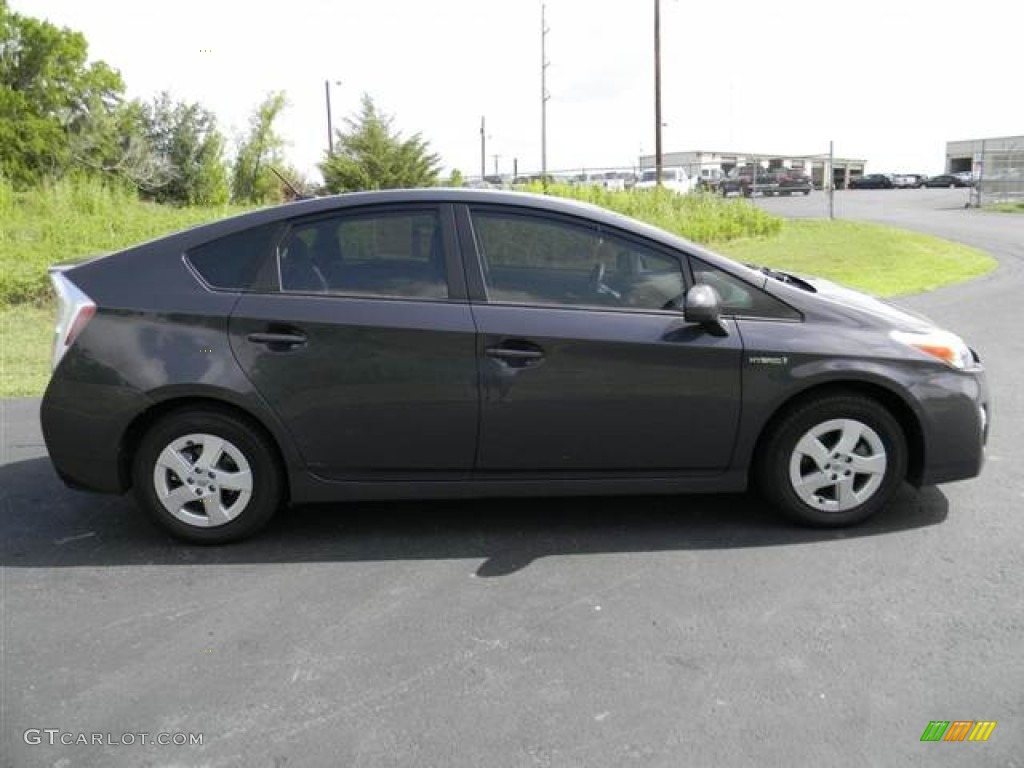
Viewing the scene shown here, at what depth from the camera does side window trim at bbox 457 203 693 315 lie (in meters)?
4.07

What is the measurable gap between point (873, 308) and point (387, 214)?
7.88 ft

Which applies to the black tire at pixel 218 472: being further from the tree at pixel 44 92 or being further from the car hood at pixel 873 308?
the tree at pixel 44 92

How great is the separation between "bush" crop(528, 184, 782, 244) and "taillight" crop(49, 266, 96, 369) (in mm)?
16117

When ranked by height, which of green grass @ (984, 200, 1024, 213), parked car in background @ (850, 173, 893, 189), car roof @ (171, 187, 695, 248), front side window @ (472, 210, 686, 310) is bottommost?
front side window @ (472, 210, 686, 310)

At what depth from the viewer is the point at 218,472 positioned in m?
4.11

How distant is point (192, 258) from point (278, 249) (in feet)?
1.34

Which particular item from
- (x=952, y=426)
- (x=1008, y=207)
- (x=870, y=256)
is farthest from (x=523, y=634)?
(x=1008, y=207)

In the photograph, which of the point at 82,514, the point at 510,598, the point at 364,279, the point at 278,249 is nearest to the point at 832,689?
the point at 510,598

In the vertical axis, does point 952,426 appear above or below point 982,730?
above

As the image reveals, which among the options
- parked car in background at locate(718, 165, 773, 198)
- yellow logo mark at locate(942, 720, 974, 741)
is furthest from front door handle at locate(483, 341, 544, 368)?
parked car in background at locate(718, 165, 773, 198)

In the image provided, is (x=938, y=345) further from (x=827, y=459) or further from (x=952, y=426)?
(x=827, y=459)

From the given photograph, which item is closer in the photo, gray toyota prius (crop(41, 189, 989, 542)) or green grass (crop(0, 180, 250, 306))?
gray toyota prius (crop(41, 189, 989, 542))

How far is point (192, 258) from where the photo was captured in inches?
164

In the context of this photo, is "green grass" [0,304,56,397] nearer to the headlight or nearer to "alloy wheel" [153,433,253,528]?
"alloy wheel" [153,433,253,528]
